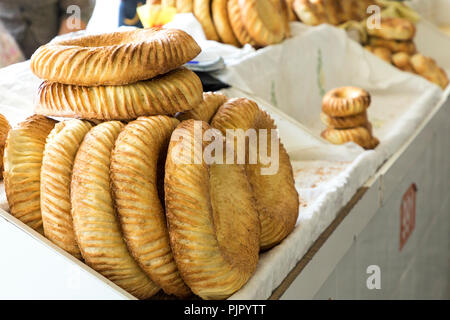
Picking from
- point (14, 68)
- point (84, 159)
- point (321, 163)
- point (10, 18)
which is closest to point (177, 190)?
point (84, 159)

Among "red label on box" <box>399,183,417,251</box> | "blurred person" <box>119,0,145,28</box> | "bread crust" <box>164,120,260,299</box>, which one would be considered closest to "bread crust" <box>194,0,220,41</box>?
"blurred person" <box>119,0,145,28</box>

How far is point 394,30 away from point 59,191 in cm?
192

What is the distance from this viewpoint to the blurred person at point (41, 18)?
1304mm

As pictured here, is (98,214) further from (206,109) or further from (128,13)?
(128,13)

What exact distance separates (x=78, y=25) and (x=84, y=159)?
74 cm

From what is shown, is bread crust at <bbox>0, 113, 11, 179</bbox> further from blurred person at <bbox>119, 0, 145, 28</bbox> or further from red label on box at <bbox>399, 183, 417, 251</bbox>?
red label on box at <bbox>399, 183, 417, 251</bbox>

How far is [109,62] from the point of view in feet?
2.40

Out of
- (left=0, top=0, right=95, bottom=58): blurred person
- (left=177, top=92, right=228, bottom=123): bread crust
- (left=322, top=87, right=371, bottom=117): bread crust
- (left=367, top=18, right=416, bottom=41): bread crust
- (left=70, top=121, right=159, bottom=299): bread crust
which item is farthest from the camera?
(left=367, top=18, right=416, bottom=41): bread crust

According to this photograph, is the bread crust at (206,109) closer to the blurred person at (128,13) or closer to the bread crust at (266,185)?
the bread crust at (266,185)

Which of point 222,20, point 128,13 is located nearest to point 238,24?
point 222,20

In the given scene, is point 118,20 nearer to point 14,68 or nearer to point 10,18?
point 10,18

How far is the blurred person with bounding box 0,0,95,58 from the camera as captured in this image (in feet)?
4.28

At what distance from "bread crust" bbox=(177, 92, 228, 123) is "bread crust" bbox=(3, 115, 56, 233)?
0.20 m

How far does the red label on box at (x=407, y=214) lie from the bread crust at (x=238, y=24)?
0.63 meters
